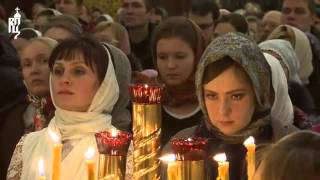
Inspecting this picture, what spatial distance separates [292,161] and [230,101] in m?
1.24

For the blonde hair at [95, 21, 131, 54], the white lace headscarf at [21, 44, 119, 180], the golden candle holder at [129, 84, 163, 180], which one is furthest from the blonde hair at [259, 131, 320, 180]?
the blonde hair at [95, 21, 131, 54]

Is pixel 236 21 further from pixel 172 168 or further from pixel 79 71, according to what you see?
pixel 172 168

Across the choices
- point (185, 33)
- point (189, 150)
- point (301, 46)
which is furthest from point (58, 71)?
point (301, 46)

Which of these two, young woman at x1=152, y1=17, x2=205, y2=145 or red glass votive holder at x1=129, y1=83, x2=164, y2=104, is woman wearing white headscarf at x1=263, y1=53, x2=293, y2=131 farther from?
red glass votive holder at x1=129, y1=83, x2=164, y2=104

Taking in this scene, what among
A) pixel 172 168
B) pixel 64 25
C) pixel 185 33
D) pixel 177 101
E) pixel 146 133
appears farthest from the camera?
pixel 64 25

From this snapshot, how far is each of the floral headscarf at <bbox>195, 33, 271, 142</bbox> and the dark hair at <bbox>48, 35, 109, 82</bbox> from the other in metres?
0.50

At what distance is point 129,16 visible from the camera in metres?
7.01

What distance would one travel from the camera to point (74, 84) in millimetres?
3328

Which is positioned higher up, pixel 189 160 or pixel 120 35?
pixel 189 160

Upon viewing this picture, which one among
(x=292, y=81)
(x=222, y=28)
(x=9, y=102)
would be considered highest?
(x=222, y=28)

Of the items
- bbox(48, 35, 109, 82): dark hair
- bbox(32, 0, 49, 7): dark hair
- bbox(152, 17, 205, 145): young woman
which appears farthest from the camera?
bbox(32, 0, 49, 7): dark hair

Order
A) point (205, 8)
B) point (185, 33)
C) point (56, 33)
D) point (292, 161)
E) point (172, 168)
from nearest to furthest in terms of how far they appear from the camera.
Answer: point (292, 161) → point (172, 168) → point (185, 33) → point (56, 33) → point (205, 8)

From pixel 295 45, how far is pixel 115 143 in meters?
3.98

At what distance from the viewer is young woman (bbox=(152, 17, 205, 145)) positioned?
3.97 metres
